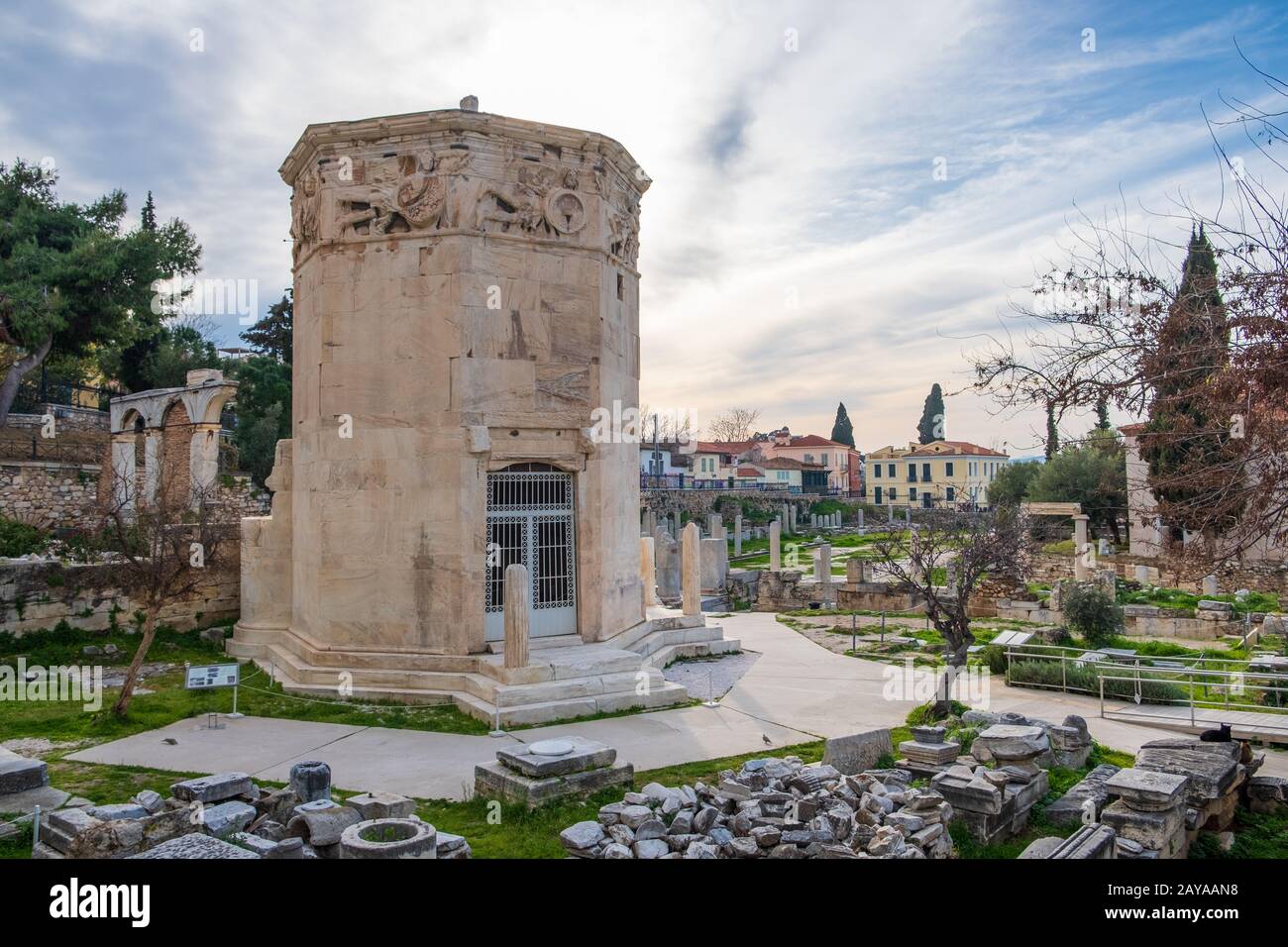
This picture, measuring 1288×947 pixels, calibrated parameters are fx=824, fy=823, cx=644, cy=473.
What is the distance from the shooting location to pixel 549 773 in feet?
24.9

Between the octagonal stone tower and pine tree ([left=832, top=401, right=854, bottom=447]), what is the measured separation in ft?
256

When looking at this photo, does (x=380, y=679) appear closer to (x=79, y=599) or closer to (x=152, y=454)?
(x=79, y=599)

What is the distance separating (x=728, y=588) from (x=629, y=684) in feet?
51.7

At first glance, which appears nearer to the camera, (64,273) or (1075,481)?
(64,273)

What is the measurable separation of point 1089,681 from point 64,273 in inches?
1140

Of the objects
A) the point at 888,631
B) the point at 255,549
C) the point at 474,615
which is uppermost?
the point at 255,549

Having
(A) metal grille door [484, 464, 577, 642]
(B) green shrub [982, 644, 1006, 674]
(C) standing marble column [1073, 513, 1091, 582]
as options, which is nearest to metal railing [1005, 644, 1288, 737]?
(B) green shrub [982, 644, 1006, 674]

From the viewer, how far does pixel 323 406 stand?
42.1 ft

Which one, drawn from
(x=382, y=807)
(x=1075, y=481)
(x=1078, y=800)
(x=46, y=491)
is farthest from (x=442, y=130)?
(x=1075, y=481)

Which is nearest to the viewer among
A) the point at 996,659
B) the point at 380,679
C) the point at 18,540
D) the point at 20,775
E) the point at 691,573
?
the point at 20,775

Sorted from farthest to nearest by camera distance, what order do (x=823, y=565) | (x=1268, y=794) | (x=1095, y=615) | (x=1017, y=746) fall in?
(x=823, y=565) < (x=1095, y=615) < (x=1017, y=746) < (x=1268, y=794)

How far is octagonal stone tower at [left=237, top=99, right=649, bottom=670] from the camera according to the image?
40.7ft
